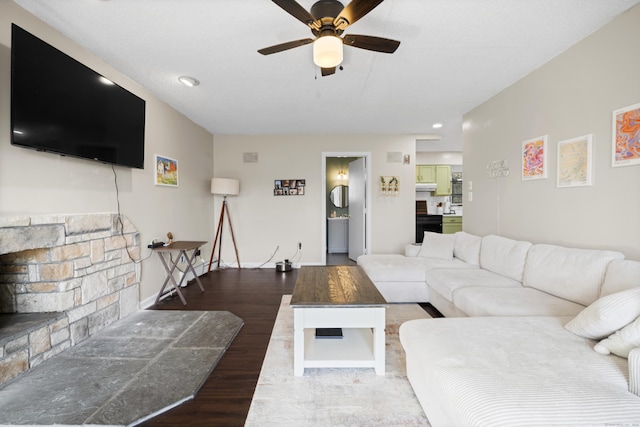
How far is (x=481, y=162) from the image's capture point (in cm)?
364

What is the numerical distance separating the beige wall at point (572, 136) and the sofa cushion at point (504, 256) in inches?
10.3

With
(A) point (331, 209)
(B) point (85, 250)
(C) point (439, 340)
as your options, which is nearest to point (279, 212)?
(A) point (331, 209)

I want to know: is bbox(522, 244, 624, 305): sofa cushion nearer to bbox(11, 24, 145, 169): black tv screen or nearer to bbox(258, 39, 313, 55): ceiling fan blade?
bbox(258, 39, 313, 55): ceiling fan blade

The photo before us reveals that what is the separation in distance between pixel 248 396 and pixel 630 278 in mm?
2436

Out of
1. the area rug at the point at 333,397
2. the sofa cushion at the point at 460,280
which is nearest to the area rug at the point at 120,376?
the area rug at the point at 333,397

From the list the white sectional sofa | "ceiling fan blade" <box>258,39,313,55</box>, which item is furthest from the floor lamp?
the white sectional sofa

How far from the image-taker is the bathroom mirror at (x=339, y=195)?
6.98 meters

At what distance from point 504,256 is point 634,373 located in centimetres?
176

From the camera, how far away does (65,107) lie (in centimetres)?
202

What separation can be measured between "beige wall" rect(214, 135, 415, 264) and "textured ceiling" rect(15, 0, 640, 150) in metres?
1.27

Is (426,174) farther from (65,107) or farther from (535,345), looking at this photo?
(65,107)

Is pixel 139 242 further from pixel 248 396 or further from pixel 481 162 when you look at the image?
pixel 481 162

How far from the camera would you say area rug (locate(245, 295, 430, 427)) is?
145 cm

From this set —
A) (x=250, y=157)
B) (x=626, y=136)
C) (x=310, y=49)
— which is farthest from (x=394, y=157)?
(x=626, y=136)
